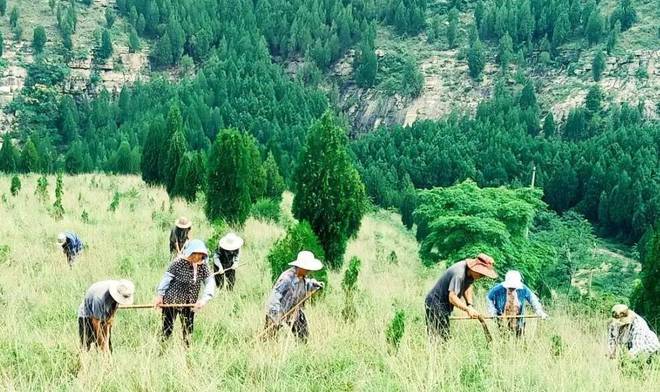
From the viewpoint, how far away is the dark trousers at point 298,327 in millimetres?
5586

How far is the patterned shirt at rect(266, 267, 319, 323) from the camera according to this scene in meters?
5.66

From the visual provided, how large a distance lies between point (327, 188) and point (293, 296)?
6.47 m

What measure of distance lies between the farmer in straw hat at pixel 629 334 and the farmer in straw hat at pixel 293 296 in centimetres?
271

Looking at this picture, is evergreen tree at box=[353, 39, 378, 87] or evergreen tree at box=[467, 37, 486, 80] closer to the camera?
evergreen tree at box=[467, 37, 486, 80]

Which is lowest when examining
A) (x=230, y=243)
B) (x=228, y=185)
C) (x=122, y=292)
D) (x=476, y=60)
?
(x=476, y=60)

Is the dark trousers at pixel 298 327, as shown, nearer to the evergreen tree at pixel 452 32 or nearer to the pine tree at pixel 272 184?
the pine tree at pixel 272 184

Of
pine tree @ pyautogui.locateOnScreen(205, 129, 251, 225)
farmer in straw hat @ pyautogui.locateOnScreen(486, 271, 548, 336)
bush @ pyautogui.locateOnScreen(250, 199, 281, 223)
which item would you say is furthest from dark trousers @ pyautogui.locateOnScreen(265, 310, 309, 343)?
bush @ pyautogui.locateOnScreen(250, 199, 281, 223)

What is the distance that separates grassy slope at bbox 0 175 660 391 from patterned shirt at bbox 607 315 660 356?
0.65ft

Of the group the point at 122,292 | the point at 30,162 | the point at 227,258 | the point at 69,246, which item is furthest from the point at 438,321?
the point at 30,162

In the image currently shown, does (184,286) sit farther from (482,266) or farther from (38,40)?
(38,40)

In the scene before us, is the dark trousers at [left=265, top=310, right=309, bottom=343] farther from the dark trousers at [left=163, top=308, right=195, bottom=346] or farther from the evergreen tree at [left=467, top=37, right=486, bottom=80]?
the evergreen tree at [left=467, top=37, right=486, bottom=80]

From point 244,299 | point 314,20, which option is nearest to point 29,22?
point 314,20

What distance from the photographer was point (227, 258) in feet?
27.0

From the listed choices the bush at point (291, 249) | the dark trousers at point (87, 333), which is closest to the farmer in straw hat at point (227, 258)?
the bush at point (291, 249)
